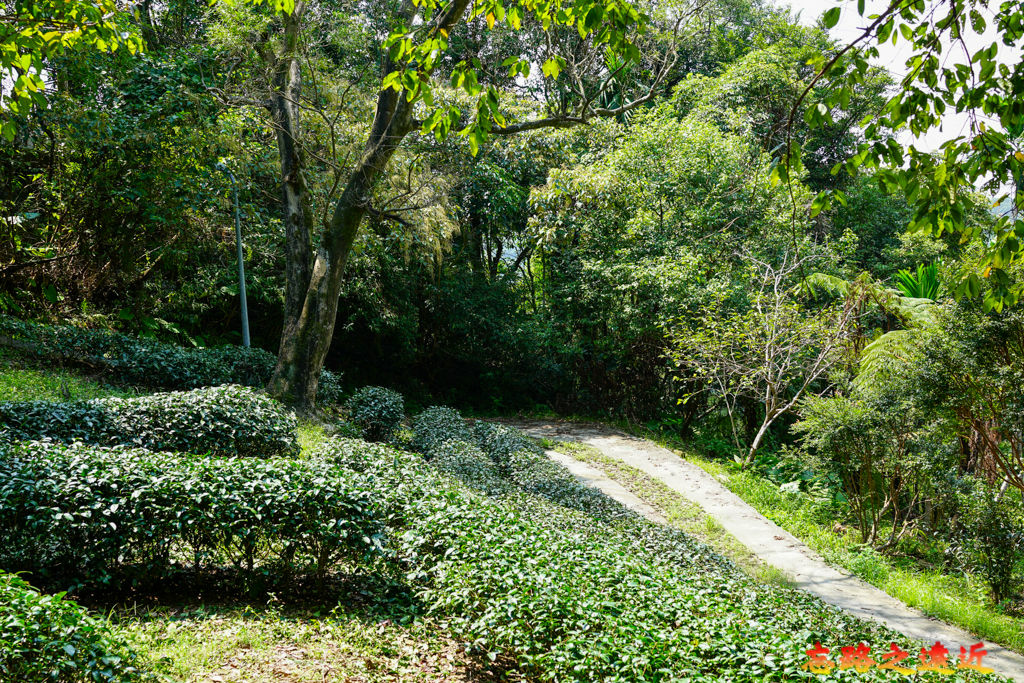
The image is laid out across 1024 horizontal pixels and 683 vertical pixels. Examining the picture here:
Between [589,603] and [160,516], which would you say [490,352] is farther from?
[589,603]

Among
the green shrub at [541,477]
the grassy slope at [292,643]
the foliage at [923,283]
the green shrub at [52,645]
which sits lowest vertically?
the grassy slope at [292,643]

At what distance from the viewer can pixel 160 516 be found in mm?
4598

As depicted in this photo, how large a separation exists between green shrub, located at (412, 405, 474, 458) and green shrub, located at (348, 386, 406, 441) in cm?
42

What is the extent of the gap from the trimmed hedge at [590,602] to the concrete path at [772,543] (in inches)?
74.4

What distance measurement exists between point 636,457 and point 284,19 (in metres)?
9.58

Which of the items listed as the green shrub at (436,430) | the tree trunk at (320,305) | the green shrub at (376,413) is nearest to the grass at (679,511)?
the green shrub at (436,430)

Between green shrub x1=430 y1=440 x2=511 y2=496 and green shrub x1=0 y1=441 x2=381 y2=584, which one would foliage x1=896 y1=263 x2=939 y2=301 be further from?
green shrub x1=0 y1=441 x2=381 y2=584

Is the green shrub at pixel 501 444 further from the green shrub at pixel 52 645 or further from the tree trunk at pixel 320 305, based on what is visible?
the green shrub at pixel 52 645

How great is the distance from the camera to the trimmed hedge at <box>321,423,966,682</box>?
317 centimetres

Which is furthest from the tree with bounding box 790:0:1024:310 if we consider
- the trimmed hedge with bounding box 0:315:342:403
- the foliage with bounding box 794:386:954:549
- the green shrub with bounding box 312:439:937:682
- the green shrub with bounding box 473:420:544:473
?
the trimmed hedge with bounding box 0:315:342:403

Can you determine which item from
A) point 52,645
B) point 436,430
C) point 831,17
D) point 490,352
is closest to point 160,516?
point 52,645

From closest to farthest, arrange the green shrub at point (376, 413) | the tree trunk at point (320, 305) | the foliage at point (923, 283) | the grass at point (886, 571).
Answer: the grass at point (886, 571)
the tree trunk at point (320, 305)
the green shrub at point (376, 413)
the foliage at point (923, 283)

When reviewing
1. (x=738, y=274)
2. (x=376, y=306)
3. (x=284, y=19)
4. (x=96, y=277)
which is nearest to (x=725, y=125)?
(x=738, y=274)

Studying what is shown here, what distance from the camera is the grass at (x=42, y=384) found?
28.7 ft
